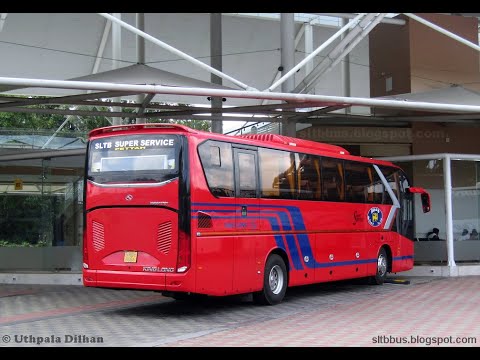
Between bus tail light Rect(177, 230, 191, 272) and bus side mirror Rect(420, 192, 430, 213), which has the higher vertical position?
bus side mirror Rect(420, 192, 430, 213)

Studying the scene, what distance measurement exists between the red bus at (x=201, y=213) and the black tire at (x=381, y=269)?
110 inches

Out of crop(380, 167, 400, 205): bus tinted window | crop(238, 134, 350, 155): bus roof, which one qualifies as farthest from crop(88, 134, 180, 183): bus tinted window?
crop(380, 167, 400, 205): bus tinted window

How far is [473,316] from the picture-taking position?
10891 millimetres

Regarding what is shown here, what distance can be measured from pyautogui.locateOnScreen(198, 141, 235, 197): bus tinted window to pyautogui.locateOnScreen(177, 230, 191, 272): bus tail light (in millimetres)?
981

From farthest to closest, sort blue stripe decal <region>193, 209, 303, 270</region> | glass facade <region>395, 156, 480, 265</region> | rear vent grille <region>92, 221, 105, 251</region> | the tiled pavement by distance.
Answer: glass facade <region>395, 156, 480, 265</region>, blue stripe decal <region>193, 209, 303, 270</region>, rear vent grille <region>92, 221, 105, 251</region>, the tiled pavement

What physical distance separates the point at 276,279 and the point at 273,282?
4.8 inches

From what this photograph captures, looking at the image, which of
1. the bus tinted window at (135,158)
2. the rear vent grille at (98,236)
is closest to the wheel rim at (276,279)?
the bus tinted window at (135,158)

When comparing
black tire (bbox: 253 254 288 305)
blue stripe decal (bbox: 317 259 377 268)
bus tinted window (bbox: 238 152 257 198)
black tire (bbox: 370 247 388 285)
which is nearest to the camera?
bus tinted window (bbox: 238 152 257 198)

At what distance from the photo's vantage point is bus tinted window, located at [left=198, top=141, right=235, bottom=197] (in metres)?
11.0

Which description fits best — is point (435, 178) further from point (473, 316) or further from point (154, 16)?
point (154, 16)

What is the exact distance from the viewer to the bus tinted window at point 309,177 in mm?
13328

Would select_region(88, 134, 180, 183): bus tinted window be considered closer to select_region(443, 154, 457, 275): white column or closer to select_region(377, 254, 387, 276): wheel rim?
select_region(377, 254, 387, 276): wheel rim

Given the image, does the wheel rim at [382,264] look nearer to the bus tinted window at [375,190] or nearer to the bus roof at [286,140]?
the bus tinted window at [375,190]

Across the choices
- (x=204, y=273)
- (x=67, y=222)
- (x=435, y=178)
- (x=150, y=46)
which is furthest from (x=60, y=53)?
(x=204, y=273)
